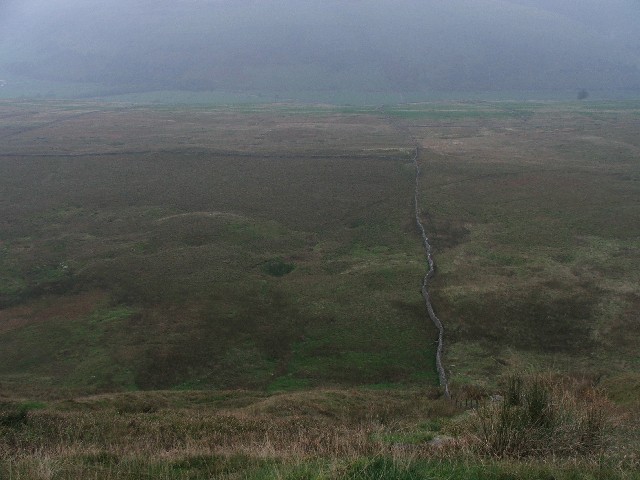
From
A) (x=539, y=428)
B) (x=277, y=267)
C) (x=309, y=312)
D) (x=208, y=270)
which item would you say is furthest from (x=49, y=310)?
(x=539, y=428)

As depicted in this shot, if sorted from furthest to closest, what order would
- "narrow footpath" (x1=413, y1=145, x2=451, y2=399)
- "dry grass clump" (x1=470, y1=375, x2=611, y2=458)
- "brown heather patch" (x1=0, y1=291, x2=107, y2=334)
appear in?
"brown heather patch" (x1=0, y1=291, x2=107, y2=334)
"narrow footpath" (x1=413, y1=145, x2=451, y2=399)
"dry grass clump" (x1=470, y1=375, x2=611, y2=458)

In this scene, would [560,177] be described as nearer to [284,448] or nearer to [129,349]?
[129,349]

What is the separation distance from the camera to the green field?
1062 centimetres

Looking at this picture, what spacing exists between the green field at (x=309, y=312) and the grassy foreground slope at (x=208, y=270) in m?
0.20

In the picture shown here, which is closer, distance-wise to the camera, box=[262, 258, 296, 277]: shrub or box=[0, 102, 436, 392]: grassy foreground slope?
box=[0, 102, 436, 392]: grassy foreground slope

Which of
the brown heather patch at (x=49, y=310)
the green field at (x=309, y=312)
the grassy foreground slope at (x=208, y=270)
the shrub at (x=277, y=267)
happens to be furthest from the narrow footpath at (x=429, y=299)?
the brown heather patch at (x=49, y=310)

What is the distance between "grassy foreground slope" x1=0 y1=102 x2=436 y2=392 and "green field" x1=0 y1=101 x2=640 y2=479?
0.64 ft

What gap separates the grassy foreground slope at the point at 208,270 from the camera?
2681cm

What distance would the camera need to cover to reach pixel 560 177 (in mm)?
67750

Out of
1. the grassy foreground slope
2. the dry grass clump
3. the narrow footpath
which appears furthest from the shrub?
the dry grass clump

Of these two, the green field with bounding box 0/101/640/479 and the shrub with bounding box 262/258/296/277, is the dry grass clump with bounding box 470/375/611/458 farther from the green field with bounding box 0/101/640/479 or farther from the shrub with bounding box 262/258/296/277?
the shrub with bounding box 262/258/296/277

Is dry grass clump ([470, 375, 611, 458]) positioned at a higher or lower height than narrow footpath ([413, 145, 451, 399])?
higher

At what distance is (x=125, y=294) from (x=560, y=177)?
56.6 meters

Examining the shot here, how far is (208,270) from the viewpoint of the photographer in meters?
39.1
